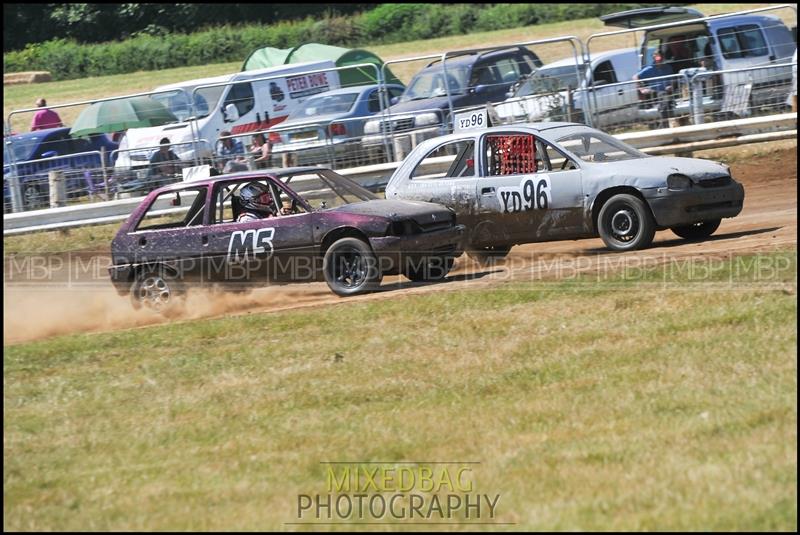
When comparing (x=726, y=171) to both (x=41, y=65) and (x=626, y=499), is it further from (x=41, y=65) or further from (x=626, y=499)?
(x=41, y=65)

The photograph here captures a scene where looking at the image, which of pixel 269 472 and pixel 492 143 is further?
pixel 492 143

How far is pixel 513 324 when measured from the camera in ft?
29.8

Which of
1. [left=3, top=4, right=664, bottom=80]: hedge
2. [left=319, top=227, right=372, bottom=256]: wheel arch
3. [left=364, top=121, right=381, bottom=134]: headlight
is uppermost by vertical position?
[left=319, top=227, right=372, bottom=256]: wheel arch

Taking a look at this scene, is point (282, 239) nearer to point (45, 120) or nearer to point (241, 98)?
point (241, 98)

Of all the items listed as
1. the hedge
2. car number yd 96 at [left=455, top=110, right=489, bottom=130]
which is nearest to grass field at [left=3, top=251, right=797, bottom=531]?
car number yd 96 at [left=455, top=110, right=489, bottom=130]

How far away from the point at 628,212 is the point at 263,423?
5.25 m

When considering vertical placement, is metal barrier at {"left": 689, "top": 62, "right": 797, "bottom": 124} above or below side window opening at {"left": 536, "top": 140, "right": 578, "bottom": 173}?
below

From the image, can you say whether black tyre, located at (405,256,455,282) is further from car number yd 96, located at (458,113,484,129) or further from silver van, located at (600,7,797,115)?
silver van, located at (600,7,797,115)

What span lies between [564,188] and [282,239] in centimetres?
289

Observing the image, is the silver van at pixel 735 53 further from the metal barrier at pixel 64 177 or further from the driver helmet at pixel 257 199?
the metal barrier at pixel 64 177

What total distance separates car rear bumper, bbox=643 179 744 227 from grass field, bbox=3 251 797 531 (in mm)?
1533

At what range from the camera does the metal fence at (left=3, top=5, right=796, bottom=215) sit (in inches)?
679

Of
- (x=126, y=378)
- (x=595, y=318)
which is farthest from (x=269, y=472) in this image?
(x=595, y=318)

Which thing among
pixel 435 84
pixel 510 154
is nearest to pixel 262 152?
pixel 435 84
